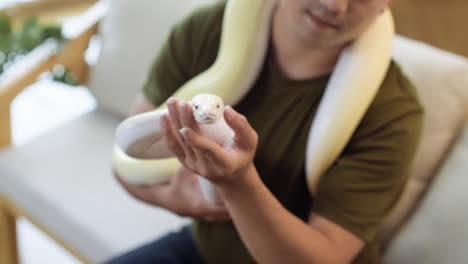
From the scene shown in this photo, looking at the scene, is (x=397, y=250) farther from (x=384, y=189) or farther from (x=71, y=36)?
(x=71, y=36)

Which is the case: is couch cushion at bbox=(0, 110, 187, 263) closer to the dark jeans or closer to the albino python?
the dark jeans

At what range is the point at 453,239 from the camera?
0.85 metres

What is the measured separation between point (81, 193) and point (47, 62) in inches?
15.3

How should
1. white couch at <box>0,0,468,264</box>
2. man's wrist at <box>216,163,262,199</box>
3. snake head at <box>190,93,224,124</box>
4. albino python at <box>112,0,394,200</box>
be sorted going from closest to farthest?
snake head at <box>190,93,224,124</box> < man's wrist at <box>216,163,262,199</box> < albino python at <box>112,0,394,200</box> < white couch at <box>0,0,468,264</box>

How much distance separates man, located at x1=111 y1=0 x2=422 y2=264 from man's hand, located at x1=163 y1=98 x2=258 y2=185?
37 mm

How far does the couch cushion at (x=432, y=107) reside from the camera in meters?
0.93

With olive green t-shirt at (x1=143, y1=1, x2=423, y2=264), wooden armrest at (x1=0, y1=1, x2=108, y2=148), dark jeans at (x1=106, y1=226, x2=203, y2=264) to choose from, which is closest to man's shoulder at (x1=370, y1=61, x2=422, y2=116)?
olive green t-shirt at (x1=143, y1=1, x2=423, y2=264)

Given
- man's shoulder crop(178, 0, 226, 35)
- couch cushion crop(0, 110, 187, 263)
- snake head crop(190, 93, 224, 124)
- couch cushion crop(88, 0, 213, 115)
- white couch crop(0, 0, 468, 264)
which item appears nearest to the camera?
snake head crop(190, 93, 224, 124)

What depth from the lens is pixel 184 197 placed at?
0.77m

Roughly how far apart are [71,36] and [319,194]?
0.96m

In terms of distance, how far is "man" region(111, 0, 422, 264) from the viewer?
622 mm

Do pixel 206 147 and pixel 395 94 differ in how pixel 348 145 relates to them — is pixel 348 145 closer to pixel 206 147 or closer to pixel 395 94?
pixel 395 94

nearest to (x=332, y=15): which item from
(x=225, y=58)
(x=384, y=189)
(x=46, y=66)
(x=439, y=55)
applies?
(x=225, y=58)

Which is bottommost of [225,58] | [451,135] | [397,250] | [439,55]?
[397,250]
